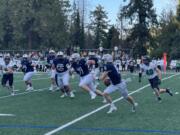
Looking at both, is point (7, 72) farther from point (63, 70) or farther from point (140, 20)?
point (140, 20)

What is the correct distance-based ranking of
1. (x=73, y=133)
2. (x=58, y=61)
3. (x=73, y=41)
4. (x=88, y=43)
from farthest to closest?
(x=88, y=43)
(x=73, y=41)
(x=58, y=61)
(x=73, y=133)

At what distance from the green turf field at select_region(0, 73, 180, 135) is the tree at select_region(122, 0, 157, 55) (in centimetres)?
6209

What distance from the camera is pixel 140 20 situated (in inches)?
3297

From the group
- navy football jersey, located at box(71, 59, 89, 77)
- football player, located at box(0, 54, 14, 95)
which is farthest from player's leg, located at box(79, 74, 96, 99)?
football player, located at box(0, 54, 14, 95)

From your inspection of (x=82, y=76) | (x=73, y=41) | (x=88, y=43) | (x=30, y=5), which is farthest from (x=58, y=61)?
(x=88, y=43)

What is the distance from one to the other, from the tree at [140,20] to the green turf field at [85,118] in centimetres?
6209

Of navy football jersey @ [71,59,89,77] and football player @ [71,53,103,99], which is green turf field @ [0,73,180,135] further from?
navy football jersey @ [71,59,89,77]

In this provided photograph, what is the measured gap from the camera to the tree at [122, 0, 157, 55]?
81875 millimetres

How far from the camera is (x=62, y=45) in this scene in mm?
82500

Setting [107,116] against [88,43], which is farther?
[88,43]

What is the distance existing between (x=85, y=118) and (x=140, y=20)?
70942mm

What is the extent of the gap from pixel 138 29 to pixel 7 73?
201 feet

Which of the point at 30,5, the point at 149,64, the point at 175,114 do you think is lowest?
the point at 175,114

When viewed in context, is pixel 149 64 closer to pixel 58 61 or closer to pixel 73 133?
pixel 58 61
